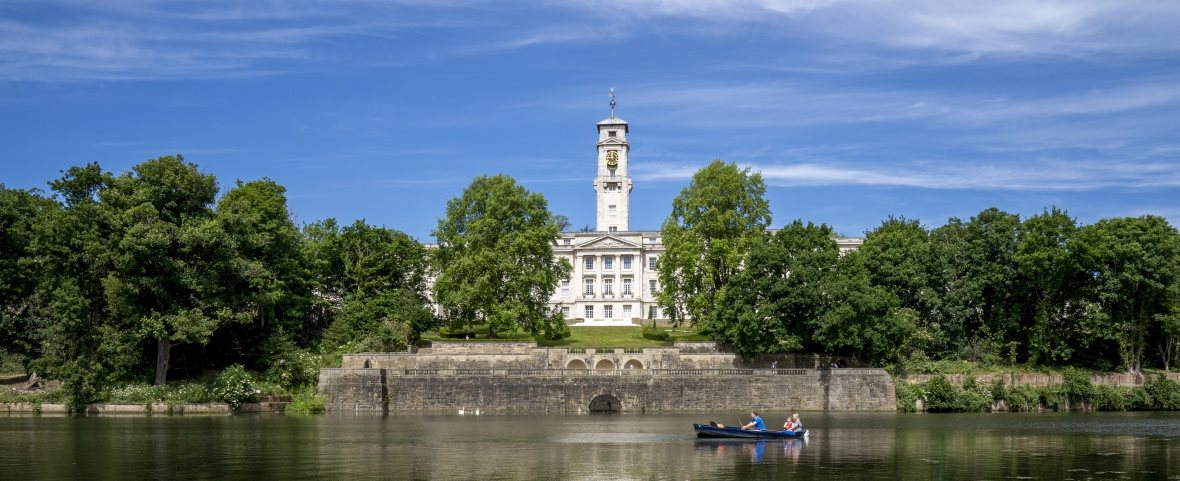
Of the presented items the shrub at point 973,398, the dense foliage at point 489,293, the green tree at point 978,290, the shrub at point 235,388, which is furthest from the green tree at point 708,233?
the shrub at point 235,388

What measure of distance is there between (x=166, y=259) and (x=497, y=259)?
22.0m

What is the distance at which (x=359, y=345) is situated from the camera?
68.2m

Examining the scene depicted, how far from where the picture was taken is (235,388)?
59.9 m

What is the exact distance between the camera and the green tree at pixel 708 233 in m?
75.2

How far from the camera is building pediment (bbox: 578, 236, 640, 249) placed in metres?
111

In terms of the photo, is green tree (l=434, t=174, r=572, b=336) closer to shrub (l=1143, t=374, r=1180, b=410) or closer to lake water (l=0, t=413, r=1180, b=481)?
lake water (l=0, t=413, r=1180, b=481)

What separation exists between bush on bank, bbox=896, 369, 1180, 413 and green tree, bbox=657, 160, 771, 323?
15995mm

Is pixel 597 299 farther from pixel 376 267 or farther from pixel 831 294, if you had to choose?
pixel 831 294

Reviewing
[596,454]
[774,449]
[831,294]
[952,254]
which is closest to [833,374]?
[831,294]

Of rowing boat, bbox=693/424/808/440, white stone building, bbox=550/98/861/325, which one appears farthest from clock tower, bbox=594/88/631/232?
rowing boat, bbox=693/424/808/440

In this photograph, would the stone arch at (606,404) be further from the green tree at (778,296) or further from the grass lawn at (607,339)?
the grass lawn at (607,339)

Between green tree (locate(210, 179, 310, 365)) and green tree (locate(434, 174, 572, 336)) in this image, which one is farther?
green tree (locate(434, 174, 572, 336))

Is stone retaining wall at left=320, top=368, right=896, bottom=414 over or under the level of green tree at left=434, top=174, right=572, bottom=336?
under

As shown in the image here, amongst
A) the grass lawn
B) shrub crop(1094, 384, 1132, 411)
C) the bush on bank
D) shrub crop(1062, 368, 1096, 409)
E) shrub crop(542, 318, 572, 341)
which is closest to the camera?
the bush on bank
